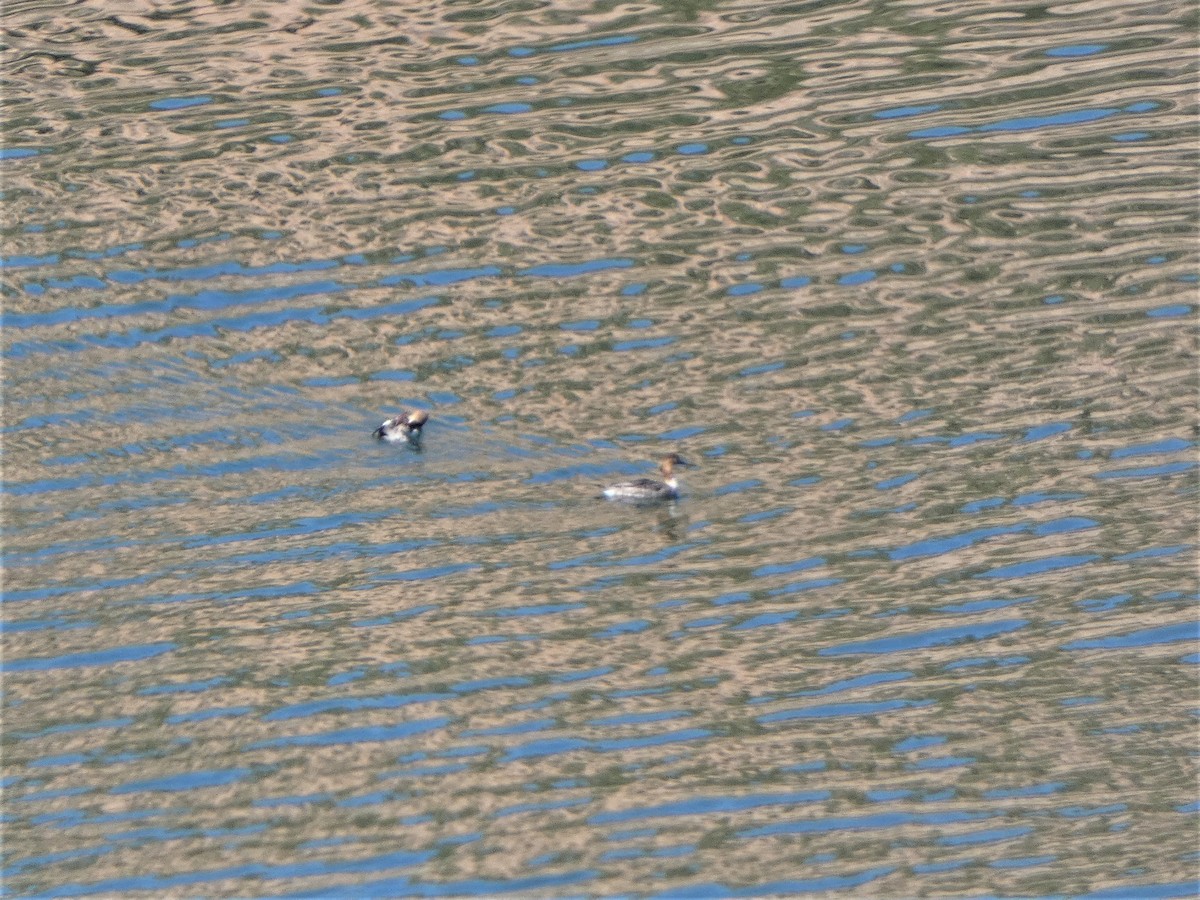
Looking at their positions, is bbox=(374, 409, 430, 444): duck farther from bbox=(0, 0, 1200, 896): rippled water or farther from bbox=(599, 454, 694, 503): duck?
bbox=(599, 454, 694, 503): duck

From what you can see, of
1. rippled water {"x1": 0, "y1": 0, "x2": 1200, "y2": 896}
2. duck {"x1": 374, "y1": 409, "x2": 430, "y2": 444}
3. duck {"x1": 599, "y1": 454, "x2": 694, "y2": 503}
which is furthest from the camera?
duck {"x1": 374, "y1": 409, "x2": 430, "y2": 444}

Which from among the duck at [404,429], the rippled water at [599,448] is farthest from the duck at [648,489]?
the duck at [404,429]

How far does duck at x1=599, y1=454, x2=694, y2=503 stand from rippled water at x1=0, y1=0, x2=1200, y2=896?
157mm

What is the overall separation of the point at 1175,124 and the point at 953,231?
310 centimetres

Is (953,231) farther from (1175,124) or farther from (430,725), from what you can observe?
(430,725)

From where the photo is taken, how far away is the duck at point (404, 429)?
1466cm

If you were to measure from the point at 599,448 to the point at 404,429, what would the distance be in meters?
1.50

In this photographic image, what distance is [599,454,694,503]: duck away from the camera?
13.7 metres

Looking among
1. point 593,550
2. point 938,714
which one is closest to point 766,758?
point 938,714

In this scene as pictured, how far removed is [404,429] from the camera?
48.2ft

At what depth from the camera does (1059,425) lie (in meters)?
14.5

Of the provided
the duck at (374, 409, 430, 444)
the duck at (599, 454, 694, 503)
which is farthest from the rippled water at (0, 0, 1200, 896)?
the duck at (374, 409, 430, 444)

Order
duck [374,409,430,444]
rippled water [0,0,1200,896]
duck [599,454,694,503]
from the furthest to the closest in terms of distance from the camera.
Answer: duck [374,409,430,444] < duck [599,454,694,503] < rippled water [0,0,1200,896]

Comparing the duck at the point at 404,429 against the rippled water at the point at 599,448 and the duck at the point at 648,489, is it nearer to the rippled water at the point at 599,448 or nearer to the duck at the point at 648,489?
the rippled water at the point at 599,448
